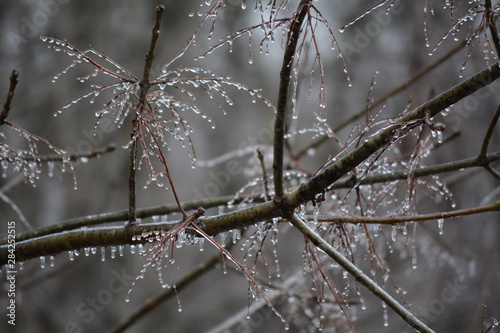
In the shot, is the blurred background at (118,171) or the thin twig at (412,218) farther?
the blurred background at (118,171)

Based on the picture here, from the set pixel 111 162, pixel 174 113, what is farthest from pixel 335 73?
pixel 174 113

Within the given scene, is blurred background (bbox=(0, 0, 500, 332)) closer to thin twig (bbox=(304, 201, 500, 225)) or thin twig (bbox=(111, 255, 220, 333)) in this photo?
thin twig (bbox=(111, 255, 220, 333))

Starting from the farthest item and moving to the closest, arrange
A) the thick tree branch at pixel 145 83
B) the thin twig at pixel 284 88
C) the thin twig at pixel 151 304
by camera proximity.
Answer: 1. the thin twig at pixel 151 304
2. the thick tree branch at pixel 145 83
3. the thin twig at pixel 284 88

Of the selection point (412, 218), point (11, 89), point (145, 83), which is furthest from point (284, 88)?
point (11, 89)

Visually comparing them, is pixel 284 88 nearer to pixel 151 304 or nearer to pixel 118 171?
pixel 151 304

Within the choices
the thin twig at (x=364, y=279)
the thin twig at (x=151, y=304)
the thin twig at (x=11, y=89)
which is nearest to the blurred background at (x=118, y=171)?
the thin twig at (x=151, y=304)

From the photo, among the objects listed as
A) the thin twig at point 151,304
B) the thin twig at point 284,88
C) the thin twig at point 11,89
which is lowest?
the thin twig at point 151,304

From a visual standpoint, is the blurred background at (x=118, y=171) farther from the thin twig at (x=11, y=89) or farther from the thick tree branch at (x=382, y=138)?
the thick tree branch at (x=382, y=138)

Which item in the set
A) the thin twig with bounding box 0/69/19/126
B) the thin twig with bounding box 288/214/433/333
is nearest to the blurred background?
the thin twig with bounding box 0/69/19/126
